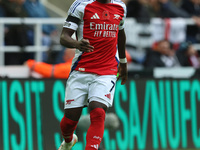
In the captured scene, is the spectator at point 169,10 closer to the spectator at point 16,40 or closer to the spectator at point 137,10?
the spectator at point 137,10

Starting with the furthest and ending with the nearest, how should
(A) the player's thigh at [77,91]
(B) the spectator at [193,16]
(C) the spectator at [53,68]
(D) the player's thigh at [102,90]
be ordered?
(B) the spectator at [193,16]
(C) the spectator at [53,68]
(A) the player's thigh at [77,91]
(D) the player's thigh at [102,90]

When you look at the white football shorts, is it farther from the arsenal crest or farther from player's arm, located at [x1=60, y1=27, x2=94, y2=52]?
the arsenal crest

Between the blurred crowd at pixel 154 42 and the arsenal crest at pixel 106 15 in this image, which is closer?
the arsenal crest at pixel 106 15

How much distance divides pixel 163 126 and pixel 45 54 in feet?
9.27

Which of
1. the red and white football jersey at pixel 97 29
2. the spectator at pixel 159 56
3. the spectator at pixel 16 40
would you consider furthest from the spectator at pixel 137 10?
the red and white football jersey at pixel 97 29

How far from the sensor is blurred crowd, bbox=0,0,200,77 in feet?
38.1

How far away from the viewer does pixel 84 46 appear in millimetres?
7000

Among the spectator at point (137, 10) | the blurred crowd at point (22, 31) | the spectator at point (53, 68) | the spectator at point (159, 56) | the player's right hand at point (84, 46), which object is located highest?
the spectator at point (137, 10)

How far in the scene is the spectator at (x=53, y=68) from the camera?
10.8m

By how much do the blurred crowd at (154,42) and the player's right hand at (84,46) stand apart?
432 cm

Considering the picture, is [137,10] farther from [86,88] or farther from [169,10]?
[86,88]

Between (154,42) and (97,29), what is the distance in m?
4.82

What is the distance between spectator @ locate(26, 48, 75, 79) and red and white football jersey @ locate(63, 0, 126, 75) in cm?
315

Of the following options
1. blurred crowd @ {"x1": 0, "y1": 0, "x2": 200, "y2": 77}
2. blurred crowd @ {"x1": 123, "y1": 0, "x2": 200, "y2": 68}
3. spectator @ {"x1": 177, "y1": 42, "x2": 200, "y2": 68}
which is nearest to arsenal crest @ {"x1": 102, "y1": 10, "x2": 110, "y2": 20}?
blurred crowd @ {"x1": 0, "y1": 0, "x2": 200, "y2": 77}
